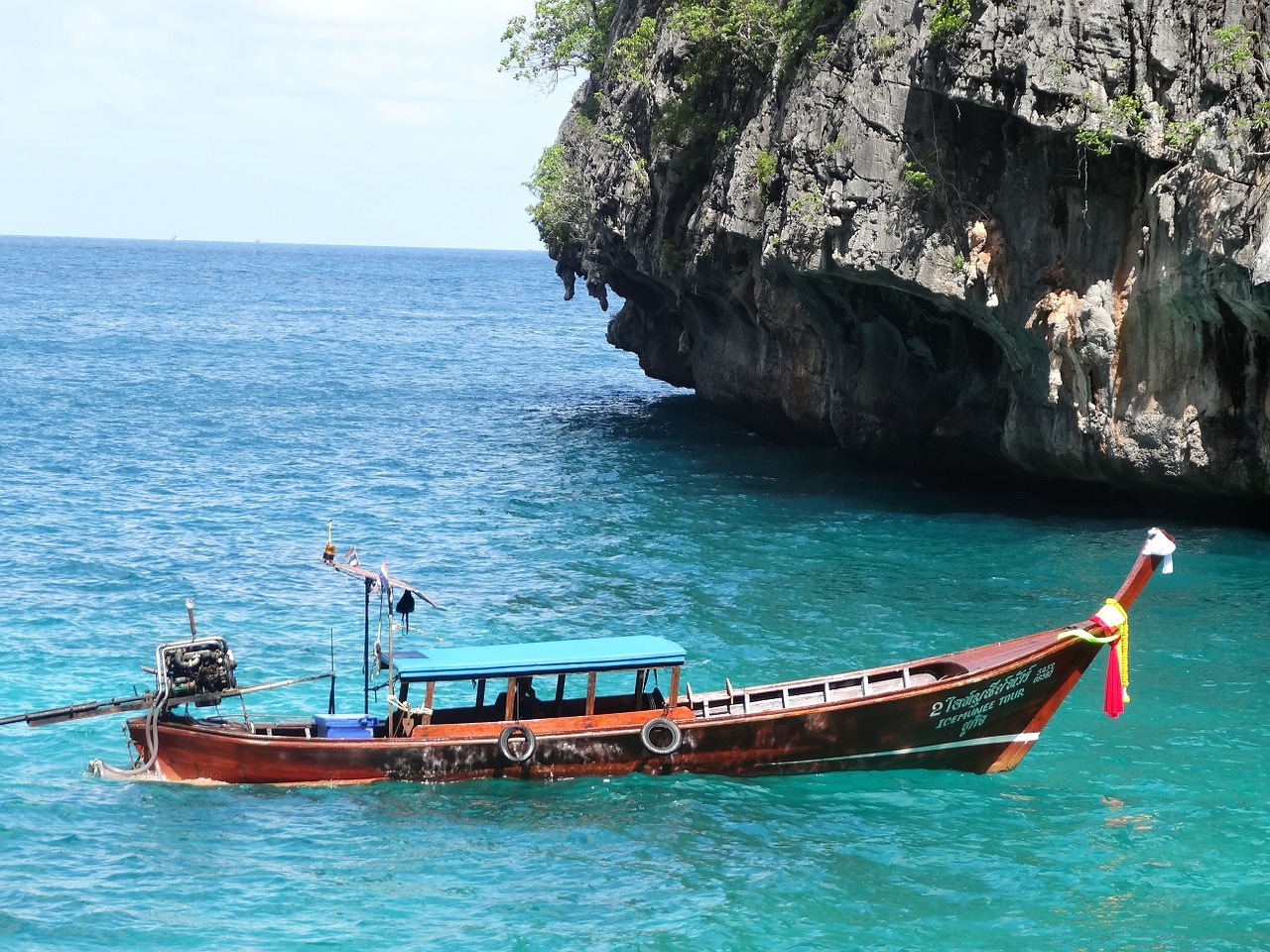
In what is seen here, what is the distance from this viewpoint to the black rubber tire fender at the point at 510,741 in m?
20.9

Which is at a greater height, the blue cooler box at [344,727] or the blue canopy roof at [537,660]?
the blue canopy roof at [537,660]

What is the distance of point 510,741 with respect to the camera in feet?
68.7

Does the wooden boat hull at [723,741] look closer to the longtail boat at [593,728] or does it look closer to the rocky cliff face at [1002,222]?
the longtail boat at [593,728]

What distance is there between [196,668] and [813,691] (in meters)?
9.45

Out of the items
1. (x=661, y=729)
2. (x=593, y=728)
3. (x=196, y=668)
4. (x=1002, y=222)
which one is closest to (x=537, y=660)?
(x=593, y=728)

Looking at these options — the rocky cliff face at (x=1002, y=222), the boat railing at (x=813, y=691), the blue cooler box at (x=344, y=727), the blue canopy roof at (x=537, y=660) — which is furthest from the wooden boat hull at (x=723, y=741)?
the rocky cliff face at (x=1002, y=222)

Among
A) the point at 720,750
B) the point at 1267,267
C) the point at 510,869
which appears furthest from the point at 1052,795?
the point at 1267,267

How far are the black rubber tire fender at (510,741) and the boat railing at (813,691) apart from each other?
2592 millimetres

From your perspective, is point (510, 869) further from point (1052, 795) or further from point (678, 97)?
point (678, 97)

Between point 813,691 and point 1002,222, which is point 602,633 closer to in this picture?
point 813,691

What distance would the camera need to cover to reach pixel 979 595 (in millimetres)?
29359

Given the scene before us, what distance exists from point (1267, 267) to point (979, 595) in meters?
8.51

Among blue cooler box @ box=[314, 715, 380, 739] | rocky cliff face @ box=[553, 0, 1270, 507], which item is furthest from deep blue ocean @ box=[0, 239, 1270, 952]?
rocky cliff face @ box=[553, 0, 1270, 507]

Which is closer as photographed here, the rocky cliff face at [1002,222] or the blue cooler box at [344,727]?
the blue cooler box at [344,727]
